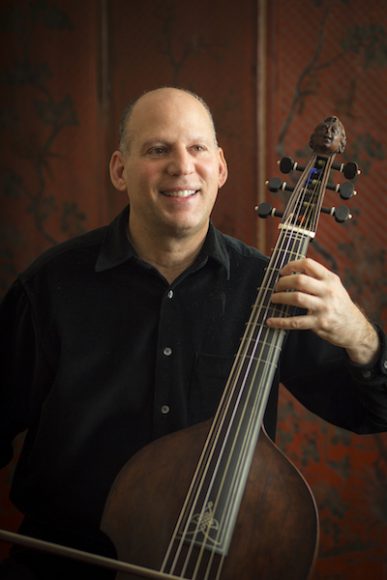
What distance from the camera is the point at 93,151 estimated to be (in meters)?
1.99

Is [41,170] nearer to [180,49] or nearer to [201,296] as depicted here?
[180,49]

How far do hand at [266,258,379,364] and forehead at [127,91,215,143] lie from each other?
444 millimetres

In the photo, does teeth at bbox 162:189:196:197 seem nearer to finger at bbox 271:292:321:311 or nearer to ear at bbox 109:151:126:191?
ear at bbox 109:151:126:191

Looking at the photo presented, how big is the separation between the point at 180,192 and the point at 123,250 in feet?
0.56

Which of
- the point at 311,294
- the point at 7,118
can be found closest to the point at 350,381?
the point at 311,294

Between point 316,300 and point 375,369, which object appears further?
point 375,369

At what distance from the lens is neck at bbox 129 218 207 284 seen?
1419 millimetres

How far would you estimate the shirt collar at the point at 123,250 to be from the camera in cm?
142

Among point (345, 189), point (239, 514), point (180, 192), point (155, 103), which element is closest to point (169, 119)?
point (155, 103)

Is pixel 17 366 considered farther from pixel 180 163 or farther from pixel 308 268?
pixel 308 268

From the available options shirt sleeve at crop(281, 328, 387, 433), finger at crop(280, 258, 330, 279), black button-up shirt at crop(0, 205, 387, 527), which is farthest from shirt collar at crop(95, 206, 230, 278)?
finger at crop(280, 258, 330, 279)

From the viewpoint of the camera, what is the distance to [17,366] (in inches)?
57.0

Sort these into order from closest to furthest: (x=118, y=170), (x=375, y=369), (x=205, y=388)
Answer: (x=375, y=369) < (x=205, y=388) < (x=118, y=170)

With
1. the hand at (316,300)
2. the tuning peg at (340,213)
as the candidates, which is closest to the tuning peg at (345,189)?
the tuning peg at (340,213)
